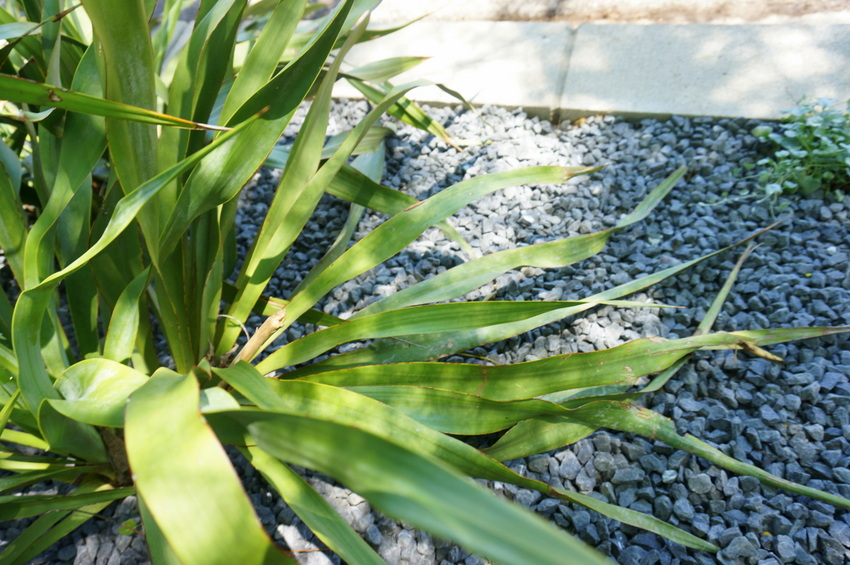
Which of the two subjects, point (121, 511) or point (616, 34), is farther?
point (616, 34)

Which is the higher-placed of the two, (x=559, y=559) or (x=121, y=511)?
(x=559, y=559)

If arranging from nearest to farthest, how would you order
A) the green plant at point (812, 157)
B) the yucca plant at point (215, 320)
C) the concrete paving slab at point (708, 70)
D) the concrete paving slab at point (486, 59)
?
the yucca plant at point (215, 320)
the green plant at point (812, 157)
the concrete paving slab at point (708, 70)
the concrete paving slab at point (486, 59)

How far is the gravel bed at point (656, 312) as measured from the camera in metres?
1.18

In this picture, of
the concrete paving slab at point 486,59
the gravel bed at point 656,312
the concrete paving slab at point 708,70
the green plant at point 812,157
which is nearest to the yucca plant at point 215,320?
the gravel bed at point 656,312

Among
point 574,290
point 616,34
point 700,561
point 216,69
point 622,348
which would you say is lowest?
point 700,561

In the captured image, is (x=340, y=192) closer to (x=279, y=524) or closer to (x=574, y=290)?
(x=574, y=290)

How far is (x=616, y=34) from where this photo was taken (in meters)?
2.38

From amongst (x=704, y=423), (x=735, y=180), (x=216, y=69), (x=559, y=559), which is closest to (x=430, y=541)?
(x=704, y=423)

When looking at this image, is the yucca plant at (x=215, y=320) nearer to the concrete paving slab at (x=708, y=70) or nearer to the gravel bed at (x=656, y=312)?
the gravel bed at (x=656, y=312)

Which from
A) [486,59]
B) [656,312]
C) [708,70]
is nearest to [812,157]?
[708,70]

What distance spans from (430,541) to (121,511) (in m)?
0.64

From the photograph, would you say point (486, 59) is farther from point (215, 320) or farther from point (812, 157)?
point (215, 320)

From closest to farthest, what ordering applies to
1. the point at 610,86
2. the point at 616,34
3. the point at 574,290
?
the point at 574,290, the point at 610,86, the point at 616,34

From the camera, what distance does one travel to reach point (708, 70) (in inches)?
84.7
